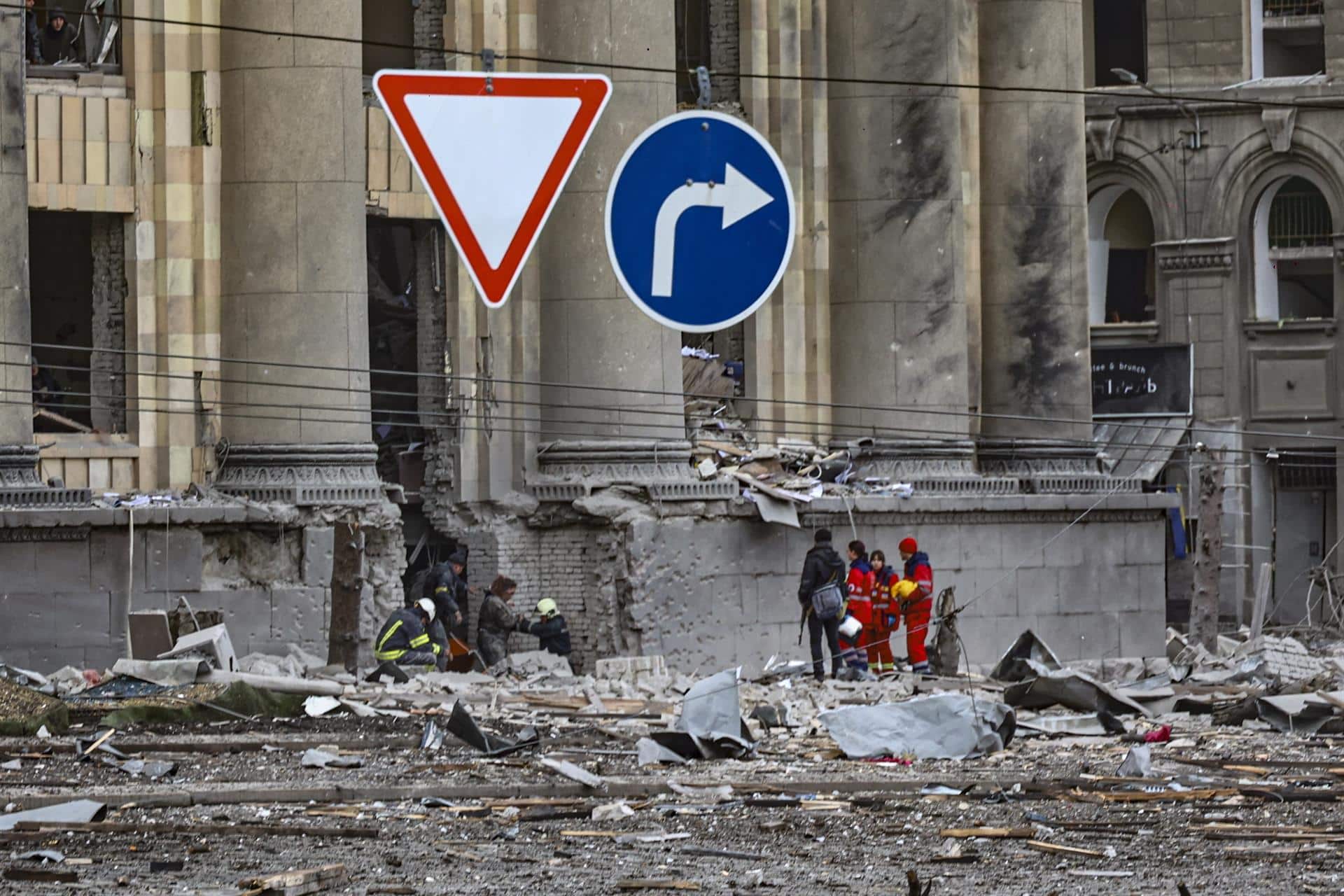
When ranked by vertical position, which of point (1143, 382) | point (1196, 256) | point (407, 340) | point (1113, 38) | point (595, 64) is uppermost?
point (1113, 38)

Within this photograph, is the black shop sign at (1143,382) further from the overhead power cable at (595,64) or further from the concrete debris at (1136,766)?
the concrete debris at (1136,766)

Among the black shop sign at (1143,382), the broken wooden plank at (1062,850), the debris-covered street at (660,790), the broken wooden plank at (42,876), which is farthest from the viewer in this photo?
the black shop sign at (1143,382)

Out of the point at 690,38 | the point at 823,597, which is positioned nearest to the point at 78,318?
the point at 823,597

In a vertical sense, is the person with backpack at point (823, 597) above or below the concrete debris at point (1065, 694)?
above

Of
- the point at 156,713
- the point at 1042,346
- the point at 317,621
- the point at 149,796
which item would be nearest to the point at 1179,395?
the point at 1042,346

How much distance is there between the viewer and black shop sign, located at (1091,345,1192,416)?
157ft

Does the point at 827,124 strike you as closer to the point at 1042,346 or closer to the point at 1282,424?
the point at 1042,346

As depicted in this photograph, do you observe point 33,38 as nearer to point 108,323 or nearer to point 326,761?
point 108,323

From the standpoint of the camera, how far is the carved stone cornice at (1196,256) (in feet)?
160

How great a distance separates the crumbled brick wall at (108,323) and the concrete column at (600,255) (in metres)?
4.66

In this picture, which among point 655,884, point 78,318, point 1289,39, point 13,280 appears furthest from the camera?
point 1289,39

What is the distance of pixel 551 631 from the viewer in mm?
30172

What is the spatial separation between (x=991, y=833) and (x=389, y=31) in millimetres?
18729

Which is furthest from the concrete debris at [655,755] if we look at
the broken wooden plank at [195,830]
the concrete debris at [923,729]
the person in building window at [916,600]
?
the person in building window at [916,600]
